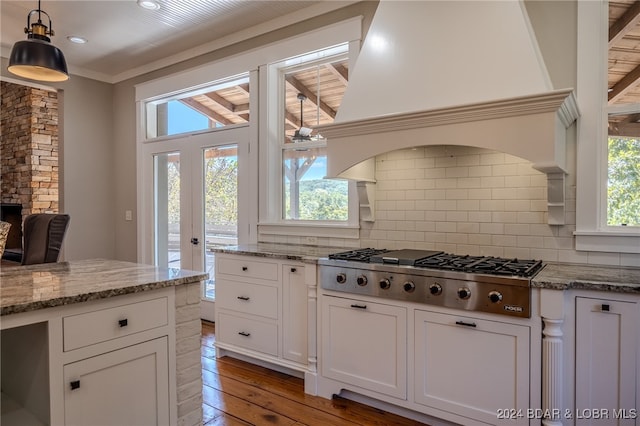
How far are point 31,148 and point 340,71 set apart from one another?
4.54 meters

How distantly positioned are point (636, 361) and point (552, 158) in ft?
3.23

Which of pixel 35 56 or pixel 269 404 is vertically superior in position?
pixel 35 56

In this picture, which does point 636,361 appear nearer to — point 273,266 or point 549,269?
point 549,269

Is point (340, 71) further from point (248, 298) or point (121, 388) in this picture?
point (121, 388)

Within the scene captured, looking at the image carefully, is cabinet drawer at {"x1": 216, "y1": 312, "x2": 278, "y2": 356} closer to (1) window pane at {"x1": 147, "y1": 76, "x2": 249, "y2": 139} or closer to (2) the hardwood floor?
(2) the hardwood floor

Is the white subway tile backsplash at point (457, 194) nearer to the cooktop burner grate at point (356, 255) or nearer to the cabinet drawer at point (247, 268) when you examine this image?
the cooktop burner grate at point (356, 255)

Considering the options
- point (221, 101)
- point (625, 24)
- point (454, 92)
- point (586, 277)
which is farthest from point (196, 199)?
point (625, 24)

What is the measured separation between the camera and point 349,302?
240 centimetres

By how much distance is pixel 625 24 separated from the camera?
2260 millimetres

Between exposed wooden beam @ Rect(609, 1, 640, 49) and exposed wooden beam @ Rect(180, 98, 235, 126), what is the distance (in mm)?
3157

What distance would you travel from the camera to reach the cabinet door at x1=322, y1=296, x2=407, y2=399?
2.23 m

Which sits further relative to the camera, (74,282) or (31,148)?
(31,148)

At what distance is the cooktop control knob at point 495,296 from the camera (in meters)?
1.90

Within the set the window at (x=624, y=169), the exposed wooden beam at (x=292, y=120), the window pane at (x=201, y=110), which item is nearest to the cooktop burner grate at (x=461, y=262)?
the window at (x=624, y=169)
